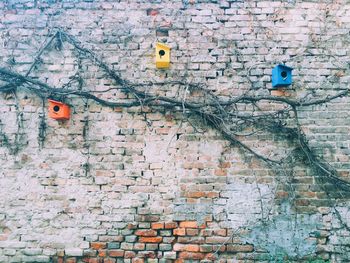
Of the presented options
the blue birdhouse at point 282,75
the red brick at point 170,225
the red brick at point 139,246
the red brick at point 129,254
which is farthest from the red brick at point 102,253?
the blue birdhouse at point 282,75

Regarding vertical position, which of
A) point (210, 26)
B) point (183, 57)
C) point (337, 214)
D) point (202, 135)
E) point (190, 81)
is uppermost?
point (210, 26)

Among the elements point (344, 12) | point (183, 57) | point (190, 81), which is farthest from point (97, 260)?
point (344, 12)

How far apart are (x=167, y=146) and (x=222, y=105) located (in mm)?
679

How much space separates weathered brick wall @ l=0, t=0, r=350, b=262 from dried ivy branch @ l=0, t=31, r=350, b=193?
0.23 ft

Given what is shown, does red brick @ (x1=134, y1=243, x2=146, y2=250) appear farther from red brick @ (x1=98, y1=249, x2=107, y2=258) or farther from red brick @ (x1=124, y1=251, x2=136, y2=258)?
red brick @ (x1=98, y1=249, x2=107, y2=258)

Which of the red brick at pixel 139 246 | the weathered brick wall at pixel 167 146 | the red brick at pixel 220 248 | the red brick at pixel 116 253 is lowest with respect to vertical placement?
the red brick at pixel 116 253

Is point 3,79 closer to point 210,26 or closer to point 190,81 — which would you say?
point 190,81

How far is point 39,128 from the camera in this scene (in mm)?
3066

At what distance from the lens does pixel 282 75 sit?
116 inches

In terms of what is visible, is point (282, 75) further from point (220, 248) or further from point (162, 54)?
point (220, 248)

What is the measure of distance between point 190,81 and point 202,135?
556 mm

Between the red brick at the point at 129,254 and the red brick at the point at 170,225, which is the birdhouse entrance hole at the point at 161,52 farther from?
the red brick at the point at 129,254

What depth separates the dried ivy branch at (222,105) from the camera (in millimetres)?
2982

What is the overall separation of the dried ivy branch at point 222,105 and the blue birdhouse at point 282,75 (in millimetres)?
157
